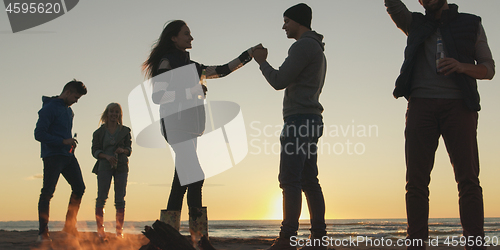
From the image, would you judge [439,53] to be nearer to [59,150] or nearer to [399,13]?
[399,13]

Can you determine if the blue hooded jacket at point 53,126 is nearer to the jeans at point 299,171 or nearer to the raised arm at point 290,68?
the raised arm at point 290,68

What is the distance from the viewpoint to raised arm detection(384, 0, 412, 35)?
141 inches

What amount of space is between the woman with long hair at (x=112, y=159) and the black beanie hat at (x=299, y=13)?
3766 millimetres

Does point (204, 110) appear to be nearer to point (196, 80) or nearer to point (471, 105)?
point (196, 80)

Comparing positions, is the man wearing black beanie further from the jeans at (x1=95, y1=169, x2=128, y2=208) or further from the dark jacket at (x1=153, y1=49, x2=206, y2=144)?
the jeans at (x1=95, y1=169, x2=128, y2=208)

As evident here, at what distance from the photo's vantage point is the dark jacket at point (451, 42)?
327 cm

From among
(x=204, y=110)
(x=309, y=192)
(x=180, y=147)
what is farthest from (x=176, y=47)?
(x=309, y=192)

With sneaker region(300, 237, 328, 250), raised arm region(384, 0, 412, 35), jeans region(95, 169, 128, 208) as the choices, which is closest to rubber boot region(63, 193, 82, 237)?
jeans region(95, 169, 128, 208)

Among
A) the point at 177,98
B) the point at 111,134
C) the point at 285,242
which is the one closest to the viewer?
the point at 285,242

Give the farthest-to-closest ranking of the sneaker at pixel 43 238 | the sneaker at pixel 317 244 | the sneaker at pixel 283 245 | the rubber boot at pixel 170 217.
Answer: the sneaker at pixel 43 238 < the rubber boot at pixel 170 217 < the sneaker at pixel 317 244 < the sneaker at pixel 283 245

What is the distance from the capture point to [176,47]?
14.3 ft

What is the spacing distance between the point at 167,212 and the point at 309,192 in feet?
4.49

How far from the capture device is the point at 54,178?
18.1 ft

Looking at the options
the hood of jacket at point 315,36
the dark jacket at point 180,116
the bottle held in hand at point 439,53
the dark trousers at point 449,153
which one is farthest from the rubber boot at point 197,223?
the bottle held in hand at point 439,53
